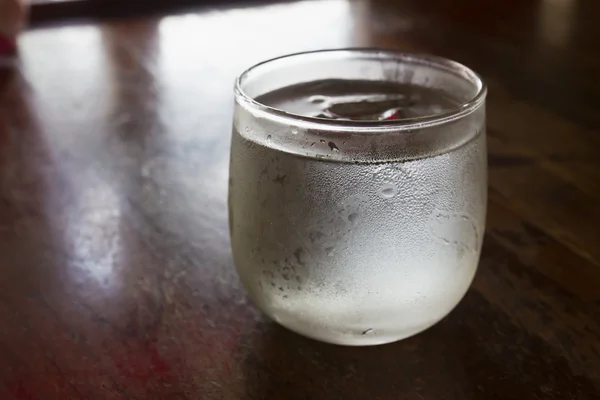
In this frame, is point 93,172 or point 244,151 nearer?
point 244,151

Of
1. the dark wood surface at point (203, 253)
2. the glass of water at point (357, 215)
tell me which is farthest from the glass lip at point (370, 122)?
the dark wood surface at point (203, 253)

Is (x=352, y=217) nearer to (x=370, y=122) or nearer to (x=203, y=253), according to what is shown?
(x=370, y=122)

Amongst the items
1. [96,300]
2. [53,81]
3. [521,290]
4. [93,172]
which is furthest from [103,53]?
[521,290]

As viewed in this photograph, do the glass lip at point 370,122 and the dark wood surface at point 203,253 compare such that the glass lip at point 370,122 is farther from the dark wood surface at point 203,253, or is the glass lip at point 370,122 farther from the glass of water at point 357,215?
the dark wood surface at point 203,253

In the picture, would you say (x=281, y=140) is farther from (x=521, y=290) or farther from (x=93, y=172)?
(x=93, y=172)

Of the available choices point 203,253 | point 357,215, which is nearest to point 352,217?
point 357,215

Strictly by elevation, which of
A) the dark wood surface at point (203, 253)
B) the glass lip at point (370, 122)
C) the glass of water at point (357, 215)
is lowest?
the dark wood surface at point (203, 253)
